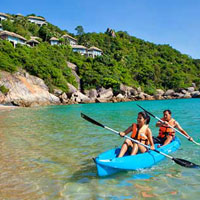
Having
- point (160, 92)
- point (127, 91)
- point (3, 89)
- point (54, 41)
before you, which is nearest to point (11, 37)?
point (54, 41)

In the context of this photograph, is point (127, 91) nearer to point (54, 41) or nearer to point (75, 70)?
point (75, 70)

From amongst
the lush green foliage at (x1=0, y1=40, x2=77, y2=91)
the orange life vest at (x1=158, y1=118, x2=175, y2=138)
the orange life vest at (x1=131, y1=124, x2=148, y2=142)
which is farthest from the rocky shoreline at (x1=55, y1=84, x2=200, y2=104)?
the orange life vest at (x1=131, y1=124, x2=148, y2=142)

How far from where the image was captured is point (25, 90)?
34.4 metres

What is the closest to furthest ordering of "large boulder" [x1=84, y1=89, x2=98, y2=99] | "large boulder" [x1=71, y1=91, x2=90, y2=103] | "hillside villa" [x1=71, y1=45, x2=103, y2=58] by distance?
"large boulder" [x1=71, y1=91, x2=90, y2=103] < "large boulder" [x1=84, y1=89, x2=98, y2=99] < "hillside villa" [x1=71, y1=45, x2=103, y2=58]

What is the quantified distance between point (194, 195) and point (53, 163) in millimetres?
3742

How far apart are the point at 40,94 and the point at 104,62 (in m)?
26.2

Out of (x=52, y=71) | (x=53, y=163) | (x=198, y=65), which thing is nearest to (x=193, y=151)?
(x=53, y=163)

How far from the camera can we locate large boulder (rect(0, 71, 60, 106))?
108ft

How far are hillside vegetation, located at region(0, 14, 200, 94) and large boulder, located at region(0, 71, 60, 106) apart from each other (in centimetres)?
193

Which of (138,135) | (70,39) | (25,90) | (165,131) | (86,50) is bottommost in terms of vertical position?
(165,131)

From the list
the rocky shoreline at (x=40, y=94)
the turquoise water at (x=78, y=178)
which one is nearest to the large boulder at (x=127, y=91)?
the rocky shoreline at (x=40, y=94)

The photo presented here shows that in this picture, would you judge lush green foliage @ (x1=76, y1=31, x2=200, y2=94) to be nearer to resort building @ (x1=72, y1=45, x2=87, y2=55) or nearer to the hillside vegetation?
the hillside vegetation

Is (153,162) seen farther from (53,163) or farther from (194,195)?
(53,163)

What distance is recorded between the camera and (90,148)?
25.3 ft
